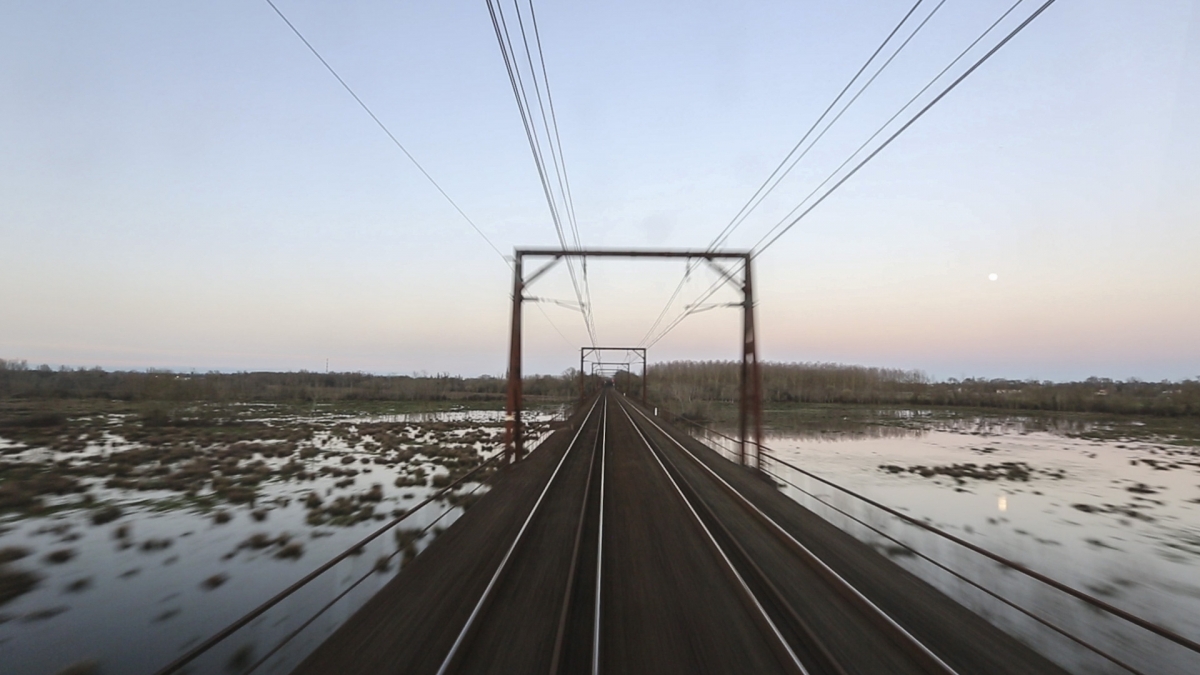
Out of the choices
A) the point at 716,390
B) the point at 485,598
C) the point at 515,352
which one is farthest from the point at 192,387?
the point at 716,390

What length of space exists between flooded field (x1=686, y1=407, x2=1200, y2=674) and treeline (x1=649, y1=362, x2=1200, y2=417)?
23.6m

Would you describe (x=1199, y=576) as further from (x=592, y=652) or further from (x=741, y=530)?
(x=592, y=652)

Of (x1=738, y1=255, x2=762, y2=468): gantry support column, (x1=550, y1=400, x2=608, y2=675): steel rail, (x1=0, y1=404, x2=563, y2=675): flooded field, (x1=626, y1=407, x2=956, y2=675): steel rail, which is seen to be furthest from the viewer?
(x1=738, y1=255, x2=762, y2=468): gantry support column

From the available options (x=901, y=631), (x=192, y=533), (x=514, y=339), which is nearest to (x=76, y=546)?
(x=192, y=533)

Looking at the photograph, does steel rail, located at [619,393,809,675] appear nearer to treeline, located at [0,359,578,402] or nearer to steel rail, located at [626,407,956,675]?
steel rail, located at [626,407,956,675]

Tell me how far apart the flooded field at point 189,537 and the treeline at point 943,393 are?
46138mm

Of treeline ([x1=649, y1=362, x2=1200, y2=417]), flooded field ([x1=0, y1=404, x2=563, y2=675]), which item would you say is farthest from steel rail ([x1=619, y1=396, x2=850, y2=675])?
treeline ([x1=649, y1=362, x2=1200, y2=417])

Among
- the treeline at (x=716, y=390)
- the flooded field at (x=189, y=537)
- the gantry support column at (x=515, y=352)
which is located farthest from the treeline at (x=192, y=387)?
the gantry support column at (x=515, y=352)

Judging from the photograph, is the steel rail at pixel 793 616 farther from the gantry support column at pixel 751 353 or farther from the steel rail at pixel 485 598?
the gantry support column at pixel 751 353

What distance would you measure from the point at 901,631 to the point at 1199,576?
11843 mm

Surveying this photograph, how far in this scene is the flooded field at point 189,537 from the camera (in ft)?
24.7

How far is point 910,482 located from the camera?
2238 cm

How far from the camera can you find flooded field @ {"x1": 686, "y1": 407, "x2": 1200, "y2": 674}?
328 inches

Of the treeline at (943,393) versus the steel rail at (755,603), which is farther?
the treeline at (943,393)
